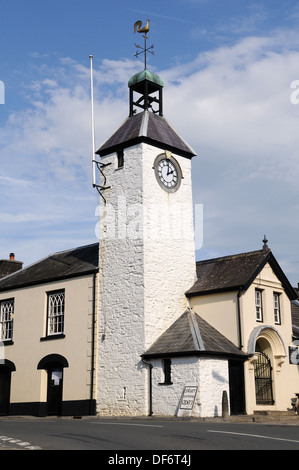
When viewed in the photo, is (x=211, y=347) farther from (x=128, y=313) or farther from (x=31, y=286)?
(x=31, y=286)

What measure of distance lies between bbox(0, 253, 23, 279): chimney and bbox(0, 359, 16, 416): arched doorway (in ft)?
25.0

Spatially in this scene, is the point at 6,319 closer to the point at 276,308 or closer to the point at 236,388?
the point at 236,388

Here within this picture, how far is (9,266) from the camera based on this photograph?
125 feet

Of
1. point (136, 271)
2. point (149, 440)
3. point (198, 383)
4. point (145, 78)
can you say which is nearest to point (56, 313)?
point (136, 271)

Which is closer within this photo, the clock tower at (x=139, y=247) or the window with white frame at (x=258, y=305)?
the clock tower at (x=139, y=247)

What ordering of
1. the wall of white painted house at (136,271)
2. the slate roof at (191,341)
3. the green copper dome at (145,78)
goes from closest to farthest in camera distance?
1. the slate roof at (191,341)
2. the wall of white painted house at (136,271)
3. the green copper dome at (145,78)

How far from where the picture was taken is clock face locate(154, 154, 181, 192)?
28.6 metres

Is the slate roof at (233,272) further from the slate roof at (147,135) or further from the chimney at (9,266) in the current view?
the chimney at (9,266)

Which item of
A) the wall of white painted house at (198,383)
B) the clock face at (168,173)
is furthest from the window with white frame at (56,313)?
the clock face at (168,173)

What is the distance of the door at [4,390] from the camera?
30.9 m

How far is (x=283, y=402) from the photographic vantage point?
27.5m

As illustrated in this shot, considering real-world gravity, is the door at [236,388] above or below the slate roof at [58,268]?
below

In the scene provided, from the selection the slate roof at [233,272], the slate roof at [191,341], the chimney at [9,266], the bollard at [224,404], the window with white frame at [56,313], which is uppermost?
the chimney at [9,266]

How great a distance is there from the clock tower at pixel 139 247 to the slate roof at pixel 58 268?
1501 millimetres
